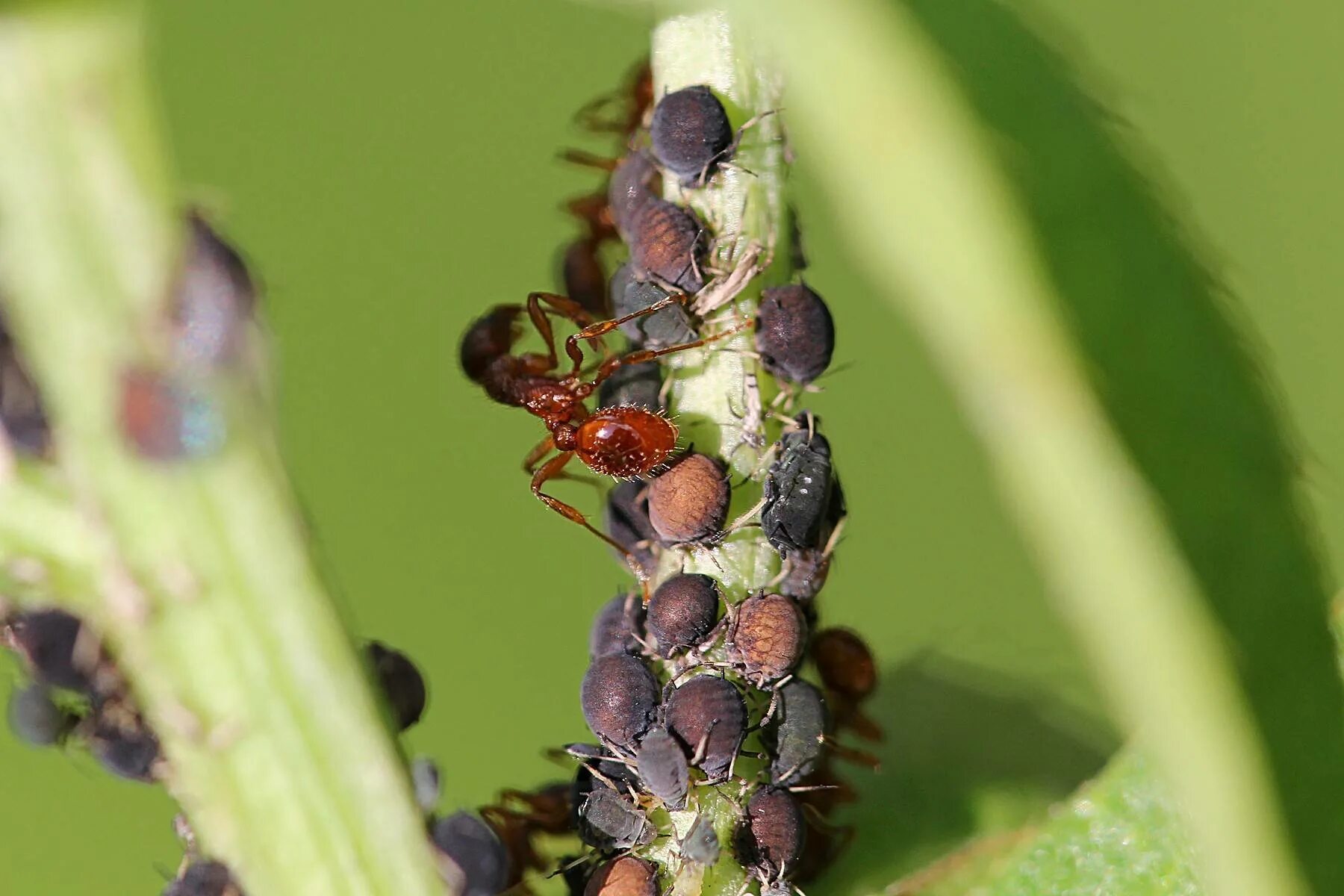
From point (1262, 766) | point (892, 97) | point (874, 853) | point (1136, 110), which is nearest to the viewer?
point (892, 97)

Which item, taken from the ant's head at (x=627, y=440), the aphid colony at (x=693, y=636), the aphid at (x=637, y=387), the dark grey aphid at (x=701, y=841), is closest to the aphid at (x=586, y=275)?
the ant's head at (x=627, y=440)

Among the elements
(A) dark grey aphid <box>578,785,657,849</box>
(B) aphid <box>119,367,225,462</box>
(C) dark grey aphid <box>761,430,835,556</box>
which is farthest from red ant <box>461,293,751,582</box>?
(B) aphid <box>119,367,225,462</box>

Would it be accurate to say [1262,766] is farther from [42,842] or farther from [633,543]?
[42,842]

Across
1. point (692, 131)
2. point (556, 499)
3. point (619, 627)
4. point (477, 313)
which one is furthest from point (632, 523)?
Result: point (477, 313)

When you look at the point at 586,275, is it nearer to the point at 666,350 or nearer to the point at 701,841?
the point at 666,350

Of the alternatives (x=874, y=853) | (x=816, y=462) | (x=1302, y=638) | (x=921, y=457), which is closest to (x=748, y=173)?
(x=816, y=462)

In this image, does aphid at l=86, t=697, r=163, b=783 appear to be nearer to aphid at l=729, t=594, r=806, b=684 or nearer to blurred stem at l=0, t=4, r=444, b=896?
blurred stem at l=0, t=4, r=444, b=896
